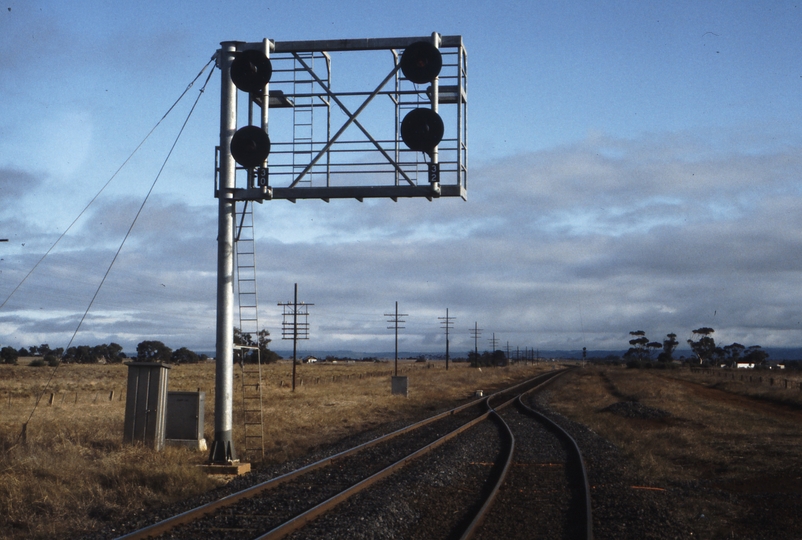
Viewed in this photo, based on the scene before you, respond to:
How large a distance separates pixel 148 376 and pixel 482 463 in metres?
7.20

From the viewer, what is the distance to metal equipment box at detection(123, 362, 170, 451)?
47.3ft

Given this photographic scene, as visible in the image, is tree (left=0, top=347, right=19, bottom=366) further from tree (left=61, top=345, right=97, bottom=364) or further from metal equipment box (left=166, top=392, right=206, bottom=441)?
metal equipment box (left=166, top=392, right=206, bottom=441)

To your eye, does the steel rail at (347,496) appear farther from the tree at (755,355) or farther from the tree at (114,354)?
the tree at (755,355)

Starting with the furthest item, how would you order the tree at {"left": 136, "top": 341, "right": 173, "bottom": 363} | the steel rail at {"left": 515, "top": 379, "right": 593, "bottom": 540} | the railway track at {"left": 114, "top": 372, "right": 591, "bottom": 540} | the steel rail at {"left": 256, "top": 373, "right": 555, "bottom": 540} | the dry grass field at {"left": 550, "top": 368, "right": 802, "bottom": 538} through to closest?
the tree at {"left": 136, "top": 341, "right": 173, "bottom": 363} → the dry grass field at {"left": 550, "top": 368, "right": 802, "bottom": 538} → the steel rail at {"left": 515, "top": 379, "right": 593, "bottom": 540} → the railway track at {"left": 114, "top": 372, "right": 591, "bottom": 540} → the steel rail at {"left": 256, "top": 373, "right": 555, "bottom": 540}

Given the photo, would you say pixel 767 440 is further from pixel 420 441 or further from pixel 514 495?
pixel 514 495

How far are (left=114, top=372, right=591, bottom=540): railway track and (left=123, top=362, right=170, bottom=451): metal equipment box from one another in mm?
3708

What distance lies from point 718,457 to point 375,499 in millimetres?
10558

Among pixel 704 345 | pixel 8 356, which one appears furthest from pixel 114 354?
pixel 704 345

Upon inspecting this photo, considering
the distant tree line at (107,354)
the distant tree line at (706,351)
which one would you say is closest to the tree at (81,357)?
the distant tree line at (107,354)

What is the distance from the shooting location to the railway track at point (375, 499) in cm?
870

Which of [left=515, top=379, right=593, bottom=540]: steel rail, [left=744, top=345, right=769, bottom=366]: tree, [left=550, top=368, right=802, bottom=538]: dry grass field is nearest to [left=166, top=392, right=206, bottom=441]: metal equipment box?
[left=515, top=379, right=593, bottom=540]: steel rail

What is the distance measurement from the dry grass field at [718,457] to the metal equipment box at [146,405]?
9.68 m

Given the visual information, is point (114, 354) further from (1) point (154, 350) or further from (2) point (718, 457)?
(2) point (718, 457)

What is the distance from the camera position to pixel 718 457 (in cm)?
1706
